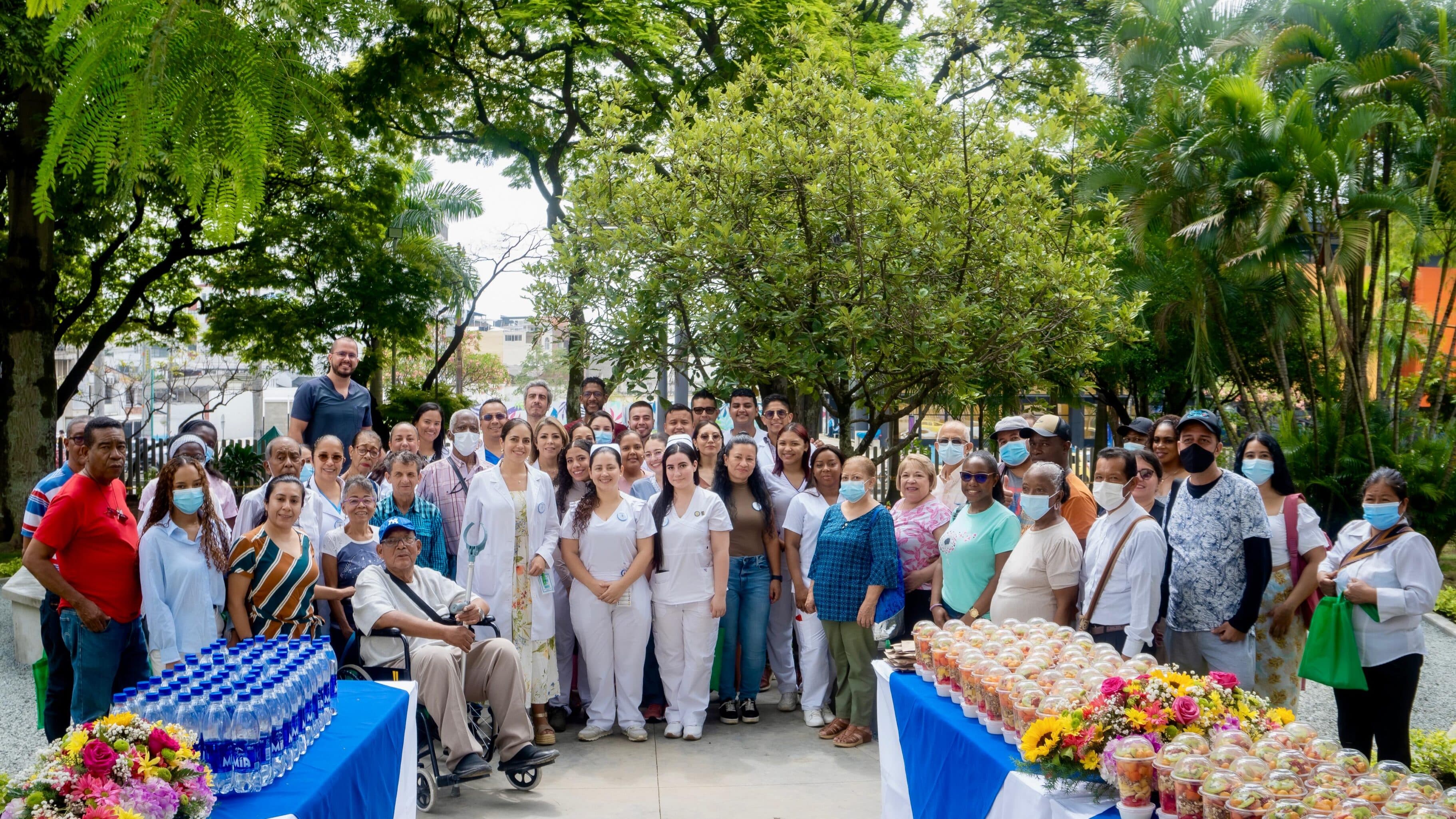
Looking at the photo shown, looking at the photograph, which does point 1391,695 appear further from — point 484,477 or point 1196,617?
point 484,477

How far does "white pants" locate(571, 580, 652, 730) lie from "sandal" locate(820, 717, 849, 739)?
3.73ft

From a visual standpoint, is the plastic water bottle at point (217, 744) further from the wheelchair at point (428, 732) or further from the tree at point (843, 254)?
the tree at point (843, 254)

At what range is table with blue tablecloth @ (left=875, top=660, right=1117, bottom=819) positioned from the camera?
11.6 ft

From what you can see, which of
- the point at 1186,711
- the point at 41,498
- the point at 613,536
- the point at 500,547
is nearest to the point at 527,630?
the point at 500,547

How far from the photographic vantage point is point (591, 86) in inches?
625

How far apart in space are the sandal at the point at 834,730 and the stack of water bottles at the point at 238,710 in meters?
3.68

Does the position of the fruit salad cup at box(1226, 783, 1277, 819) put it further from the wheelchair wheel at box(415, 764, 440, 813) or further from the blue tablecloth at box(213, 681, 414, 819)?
the wheelchair wheel at box(415, 764, 440, 813)

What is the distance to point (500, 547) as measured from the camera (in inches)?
263

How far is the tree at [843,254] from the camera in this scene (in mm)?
8000

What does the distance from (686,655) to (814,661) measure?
2.80ft

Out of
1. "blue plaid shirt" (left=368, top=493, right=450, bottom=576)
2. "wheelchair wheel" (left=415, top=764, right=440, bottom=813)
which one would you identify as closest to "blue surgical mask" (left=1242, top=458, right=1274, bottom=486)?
"wheelchair wheel" (left=415, top=764, right=440, bottom=813)

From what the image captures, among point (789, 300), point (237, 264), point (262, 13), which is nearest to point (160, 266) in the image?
point (237, 264)

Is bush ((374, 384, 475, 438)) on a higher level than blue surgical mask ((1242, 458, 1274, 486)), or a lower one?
higher

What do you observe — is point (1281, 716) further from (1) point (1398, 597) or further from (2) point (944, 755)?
(1) point (1398, 597)
